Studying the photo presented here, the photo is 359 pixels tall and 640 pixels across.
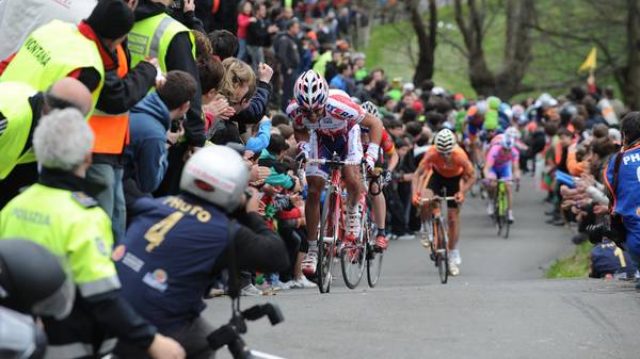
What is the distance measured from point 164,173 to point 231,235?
319 centimetres

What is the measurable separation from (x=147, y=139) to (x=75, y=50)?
1023mm

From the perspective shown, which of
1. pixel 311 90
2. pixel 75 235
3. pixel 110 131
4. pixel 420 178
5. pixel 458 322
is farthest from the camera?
pixel 420 178

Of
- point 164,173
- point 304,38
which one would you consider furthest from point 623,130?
point 304,38

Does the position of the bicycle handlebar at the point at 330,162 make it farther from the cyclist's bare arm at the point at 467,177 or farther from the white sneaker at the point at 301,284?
the cyclist's bare arm at the point at 467,177

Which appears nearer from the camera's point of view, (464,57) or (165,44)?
(165,44)

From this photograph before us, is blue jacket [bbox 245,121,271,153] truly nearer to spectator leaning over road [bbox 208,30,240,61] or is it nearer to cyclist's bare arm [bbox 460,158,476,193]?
spectator leaning over road [bbox 208,30,240,61]

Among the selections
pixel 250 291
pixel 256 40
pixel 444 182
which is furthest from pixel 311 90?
pixel 256 40

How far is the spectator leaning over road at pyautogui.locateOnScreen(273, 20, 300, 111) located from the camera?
85.1 feet

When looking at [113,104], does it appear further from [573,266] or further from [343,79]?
[343,79]

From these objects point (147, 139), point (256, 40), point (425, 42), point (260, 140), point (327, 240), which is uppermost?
point (256, 40)

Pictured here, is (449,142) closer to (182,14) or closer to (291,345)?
(182,14)

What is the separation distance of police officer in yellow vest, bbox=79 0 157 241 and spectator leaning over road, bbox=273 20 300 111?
687 inches

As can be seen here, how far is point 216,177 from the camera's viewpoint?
6.29 meters

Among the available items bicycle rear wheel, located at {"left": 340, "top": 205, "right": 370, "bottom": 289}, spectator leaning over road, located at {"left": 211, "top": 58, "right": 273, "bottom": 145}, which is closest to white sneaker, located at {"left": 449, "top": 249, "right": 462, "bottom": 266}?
bicycle rear wheel, located at {"left": 340, "top": 205, "right": 370, "bottom": 289}
